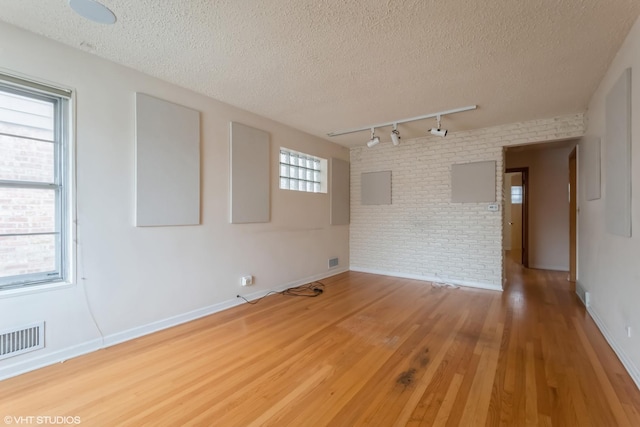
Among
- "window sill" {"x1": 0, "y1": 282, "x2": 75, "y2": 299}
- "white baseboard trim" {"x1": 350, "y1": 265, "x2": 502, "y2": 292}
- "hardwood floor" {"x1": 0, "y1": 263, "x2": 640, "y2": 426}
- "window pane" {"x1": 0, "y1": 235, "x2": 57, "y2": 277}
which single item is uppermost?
"window pane" {"x1": 0, "y1": 235, "x2": 57, "y2": 277}

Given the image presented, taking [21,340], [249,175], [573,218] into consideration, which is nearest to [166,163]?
[249,175]

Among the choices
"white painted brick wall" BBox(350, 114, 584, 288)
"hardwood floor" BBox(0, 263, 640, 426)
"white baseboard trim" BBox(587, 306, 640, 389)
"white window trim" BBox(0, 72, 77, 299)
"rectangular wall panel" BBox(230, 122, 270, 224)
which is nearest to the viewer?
"hardwood floor" BBox(0, 263, 640, 426)

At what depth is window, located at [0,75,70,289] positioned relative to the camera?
2238 millimetres

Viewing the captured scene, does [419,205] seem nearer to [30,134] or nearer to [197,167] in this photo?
[197,167]

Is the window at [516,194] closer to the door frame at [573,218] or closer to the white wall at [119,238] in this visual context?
the door frame at [573,218]

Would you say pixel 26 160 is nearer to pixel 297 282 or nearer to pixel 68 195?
pixel 68 195

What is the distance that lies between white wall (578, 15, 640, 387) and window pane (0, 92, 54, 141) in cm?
471

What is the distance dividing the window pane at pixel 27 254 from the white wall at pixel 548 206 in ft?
→ 25.9

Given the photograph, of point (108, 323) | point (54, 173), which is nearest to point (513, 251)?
point (108, 323)

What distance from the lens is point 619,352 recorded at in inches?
96.7

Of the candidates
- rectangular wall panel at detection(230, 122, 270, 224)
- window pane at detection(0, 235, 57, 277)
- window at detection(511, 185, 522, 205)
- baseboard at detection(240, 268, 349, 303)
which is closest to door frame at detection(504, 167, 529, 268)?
window at detection(511, 185, 522, 205)

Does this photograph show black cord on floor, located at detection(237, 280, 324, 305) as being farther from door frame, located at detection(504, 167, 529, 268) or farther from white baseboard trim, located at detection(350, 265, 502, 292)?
door frame, located at detection(504, 167, 529, 268)

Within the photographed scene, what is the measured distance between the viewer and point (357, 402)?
1905 mm

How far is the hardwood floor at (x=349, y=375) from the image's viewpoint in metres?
1.79
